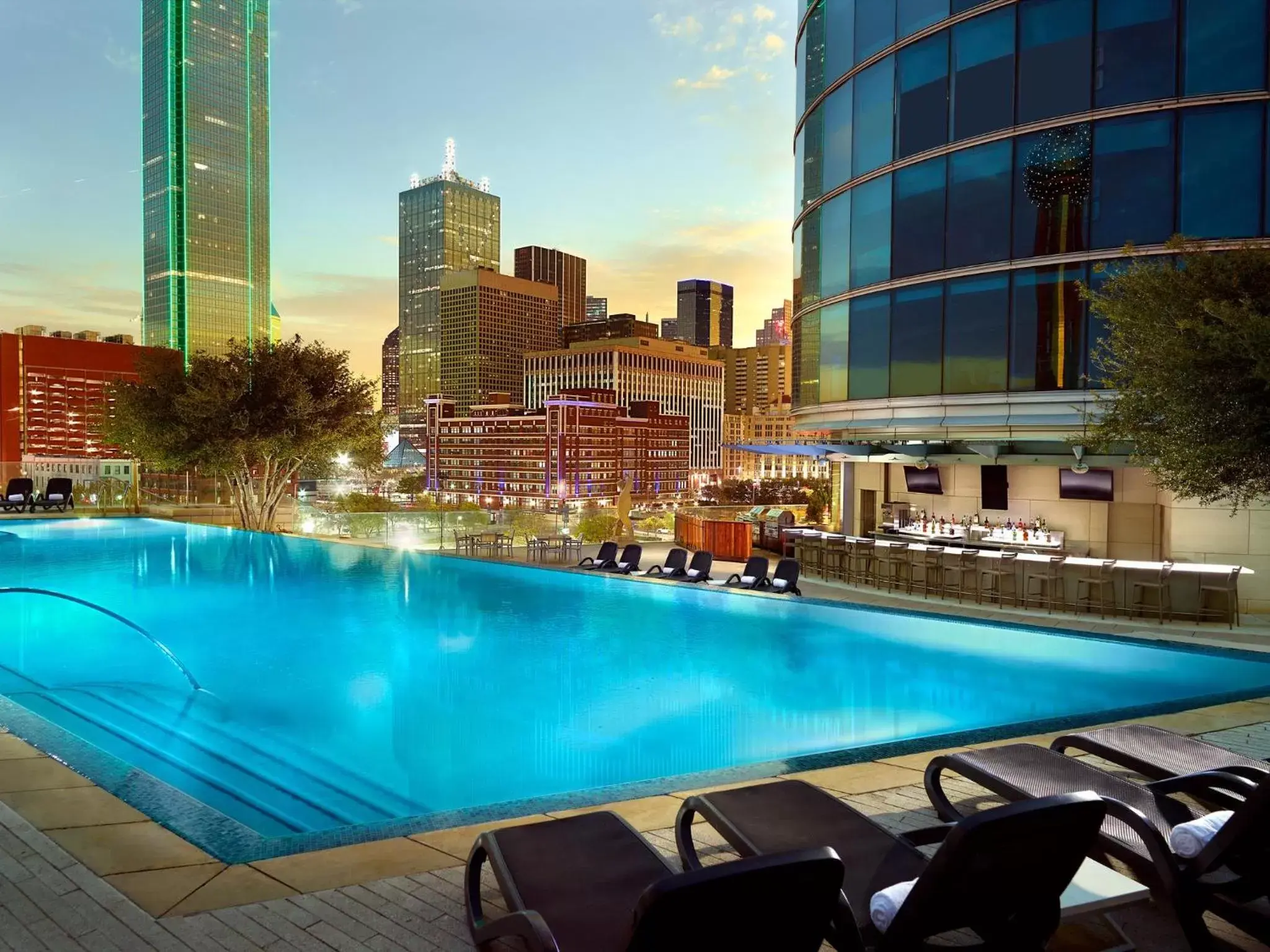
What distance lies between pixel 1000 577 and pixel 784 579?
3314 mm

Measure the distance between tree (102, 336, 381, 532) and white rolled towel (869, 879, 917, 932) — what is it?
742 inches

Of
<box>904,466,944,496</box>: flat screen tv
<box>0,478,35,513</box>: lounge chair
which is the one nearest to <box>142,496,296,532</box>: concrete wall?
<box>0,478,35,513</box>: lounge chair

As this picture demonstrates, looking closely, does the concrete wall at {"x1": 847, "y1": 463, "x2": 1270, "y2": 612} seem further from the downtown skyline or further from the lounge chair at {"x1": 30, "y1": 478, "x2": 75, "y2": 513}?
the lounge chair at {"x1": 30, "y1": 478, "x2": 75, "y2": 513}

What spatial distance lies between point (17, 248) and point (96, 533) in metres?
75.5

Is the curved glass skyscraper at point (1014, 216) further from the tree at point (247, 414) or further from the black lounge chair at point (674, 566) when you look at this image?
the tree at point (247, 414)

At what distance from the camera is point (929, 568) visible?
44.6ft

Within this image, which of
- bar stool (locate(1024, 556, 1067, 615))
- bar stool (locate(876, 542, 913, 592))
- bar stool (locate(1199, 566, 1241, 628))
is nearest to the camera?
bar stool (locate(1199, 566, 1241, 628))

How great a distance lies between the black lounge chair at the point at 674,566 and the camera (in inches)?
535

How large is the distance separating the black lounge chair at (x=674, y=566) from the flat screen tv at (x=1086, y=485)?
21.6 ft

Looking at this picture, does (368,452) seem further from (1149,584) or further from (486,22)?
(486,22)

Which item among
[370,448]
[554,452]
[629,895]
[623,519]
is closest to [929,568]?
[623,519]

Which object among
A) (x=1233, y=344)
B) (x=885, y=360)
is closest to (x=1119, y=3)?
(x=885, y=360)

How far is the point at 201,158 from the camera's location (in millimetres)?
189125

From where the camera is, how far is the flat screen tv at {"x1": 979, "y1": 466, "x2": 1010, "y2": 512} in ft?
49.4
